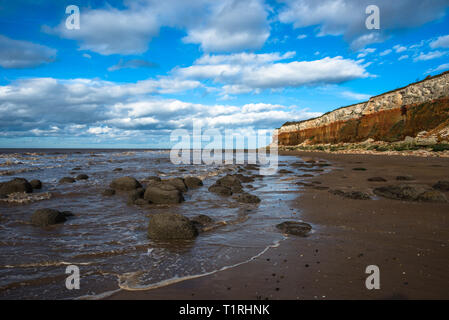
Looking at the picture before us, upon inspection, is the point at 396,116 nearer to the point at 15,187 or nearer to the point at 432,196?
the point at 432,196

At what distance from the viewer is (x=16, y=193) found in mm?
12969

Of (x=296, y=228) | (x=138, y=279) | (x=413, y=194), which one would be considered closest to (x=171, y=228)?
(x=138, y=279)

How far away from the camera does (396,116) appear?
4462 cm

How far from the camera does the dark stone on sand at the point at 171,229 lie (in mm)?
6684

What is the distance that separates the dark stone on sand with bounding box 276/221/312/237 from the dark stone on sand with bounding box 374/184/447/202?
19.5ft

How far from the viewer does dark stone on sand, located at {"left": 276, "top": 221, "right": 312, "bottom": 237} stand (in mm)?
6802

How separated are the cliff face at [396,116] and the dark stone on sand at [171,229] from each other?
3831 centimetres

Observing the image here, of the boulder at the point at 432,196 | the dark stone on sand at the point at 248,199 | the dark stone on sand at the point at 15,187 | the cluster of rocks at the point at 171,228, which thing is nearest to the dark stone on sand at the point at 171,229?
the cluster of rocks at the point at 171,228

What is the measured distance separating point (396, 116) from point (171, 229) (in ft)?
171

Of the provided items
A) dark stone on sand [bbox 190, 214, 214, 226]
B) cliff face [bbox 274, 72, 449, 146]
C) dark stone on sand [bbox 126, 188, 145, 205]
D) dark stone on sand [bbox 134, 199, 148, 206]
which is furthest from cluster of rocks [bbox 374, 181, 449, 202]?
cliff face [bbox 274, 72, 449, 146]

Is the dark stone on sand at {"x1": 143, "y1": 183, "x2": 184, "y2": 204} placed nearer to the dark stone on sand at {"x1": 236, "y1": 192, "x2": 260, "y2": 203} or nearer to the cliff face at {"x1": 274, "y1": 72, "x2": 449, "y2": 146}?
the dark stone on sand at {"x1": 236, "y1": 192, "x2": 260, "y2": 203}

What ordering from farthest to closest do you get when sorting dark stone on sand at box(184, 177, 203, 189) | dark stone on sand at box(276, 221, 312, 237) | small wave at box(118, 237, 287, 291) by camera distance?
1. dark stone on sand at box(184, 177, 203, 189)
2. dark stone on sand at box(276, 221, 312, 237)
3. small wave at box(118, 237, 287, 291)
